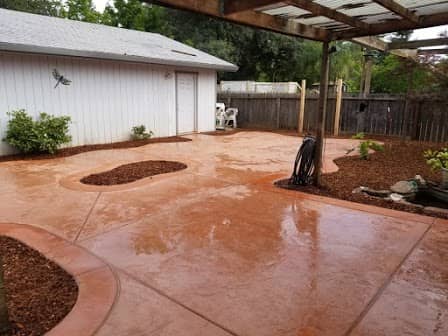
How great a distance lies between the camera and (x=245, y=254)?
2854 mm

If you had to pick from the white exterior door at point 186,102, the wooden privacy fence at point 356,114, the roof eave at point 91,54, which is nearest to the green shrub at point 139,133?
the white exterior door at point 186,102

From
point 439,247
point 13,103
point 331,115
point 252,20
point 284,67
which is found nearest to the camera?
point 439,247

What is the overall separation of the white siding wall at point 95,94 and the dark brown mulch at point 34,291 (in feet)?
18.4

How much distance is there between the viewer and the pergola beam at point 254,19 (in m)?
2.48

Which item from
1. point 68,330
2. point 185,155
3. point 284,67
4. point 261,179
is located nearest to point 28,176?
point 185,155

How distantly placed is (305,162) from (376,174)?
159 cm

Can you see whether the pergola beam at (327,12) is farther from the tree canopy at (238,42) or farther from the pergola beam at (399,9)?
the tree canopy at (238,42)

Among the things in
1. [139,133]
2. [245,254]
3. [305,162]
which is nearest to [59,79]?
[139,133]

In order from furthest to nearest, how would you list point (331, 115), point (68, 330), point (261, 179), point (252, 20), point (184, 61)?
point (331, 115) < point (184, 61) < point (261, 179) < point (252, 20) < point (68, 330)

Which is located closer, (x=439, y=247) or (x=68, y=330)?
(x=68, y=330)

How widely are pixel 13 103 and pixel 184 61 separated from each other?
15.8ft

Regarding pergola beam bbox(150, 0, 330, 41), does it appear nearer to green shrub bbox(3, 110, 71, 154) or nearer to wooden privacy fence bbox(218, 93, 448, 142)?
green shrub bbox(3, 110, 71, 154)

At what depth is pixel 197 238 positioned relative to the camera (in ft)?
10.4

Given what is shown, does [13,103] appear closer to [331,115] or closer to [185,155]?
[185,155]
